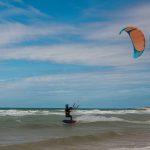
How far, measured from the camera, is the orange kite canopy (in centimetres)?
1345

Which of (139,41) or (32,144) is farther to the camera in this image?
(139,41)

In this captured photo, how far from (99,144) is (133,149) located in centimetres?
215

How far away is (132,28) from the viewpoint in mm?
14062

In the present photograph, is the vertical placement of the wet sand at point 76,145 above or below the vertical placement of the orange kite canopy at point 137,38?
below

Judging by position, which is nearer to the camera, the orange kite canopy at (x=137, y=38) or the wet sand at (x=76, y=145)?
the wet sand at (x=76, y=145)

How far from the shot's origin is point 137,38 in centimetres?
1359

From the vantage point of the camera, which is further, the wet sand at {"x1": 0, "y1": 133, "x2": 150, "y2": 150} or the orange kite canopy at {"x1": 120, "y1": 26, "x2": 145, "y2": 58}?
the orange kite canopy at {"x1": 120, "y1": 26, "x2": 145, "y2": 58}

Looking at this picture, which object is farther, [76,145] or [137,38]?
[137,38]

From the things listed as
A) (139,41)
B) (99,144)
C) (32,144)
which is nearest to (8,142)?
(32,144)

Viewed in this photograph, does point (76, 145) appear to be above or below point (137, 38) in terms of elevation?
below

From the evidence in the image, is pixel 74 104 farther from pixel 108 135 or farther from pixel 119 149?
pixel 119 149

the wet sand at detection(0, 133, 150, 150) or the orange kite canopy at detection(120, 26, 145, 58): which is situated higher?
the orange kite canopy at detection(120, 26, 145, 58)

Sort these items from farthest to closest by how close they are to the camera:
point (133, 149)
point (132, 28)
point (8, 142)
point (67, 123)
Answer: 1. point (67, 123)
2. point (132, 28)
3. point (8, 142)
4. point (133, 149)

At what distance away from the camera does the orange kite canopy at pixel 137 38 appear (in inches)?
529
